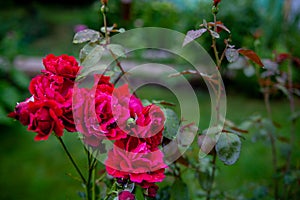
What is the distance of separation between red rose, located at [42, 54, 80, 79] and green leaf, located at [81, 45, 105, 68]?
33 millimetres

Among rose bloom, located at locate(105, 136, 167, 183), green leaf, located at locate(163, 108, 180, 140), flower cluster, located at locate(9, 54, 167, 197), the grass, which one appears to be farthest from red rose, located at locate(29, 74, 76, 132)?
the grass

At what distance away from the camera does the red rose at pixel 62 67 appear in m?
0.90

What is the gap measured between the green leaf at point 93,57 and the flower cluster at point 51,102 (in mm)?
33

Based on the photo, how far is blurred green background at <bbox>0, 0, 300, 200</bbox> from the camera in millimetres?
2357

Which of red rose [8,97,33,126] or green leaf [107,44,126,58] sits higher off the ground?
green leaf [107,44,126,58]

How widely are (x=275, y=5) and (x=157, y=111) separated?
179 inches

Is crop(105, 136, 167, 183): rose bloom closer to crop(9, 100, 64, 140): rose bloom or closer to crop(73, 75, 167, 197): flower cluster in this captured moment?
crop(73, 75, 167, 197): flower cluster

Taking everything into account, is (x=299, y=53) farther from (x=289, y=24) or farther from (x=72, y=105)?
(x=72, y=105)

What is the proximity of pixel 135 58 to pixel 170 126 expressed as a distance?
3.97m

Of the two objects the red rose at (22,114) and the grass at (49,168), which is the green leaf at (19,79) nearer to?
the grass at (49,168)

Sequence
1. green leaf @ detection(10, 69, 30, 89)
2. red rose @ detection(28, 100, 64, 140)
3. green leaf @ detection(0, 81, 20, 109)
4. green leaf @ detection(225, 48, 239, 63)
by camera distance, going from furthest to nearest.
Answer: green leaf @ detection(10, 69, 30, 89)
green leaf @ detection(0, 81, 20, 109)
green leaf @ detection(225, 48, 239, 63)
red rose @ detection(28, 100, 64, 140)

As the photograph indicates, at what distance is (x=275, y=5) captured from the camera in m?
4.98

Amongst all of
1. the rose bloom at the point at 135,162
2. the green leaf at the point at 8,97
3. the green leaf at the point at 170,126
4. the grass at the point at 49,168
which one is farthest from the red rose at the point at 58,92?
the green leaf at the point at 8,97

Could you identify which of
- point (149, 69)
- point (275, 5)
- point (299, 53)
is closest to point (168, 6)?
point (275, 5)
